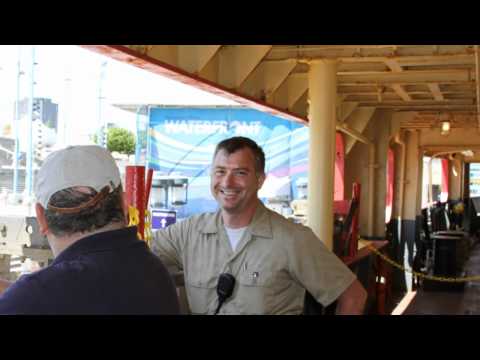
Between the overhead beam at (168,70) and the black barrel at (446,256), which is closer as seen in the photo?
the overhead beam at (168,70)

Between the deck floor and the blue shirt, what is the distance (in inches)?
300

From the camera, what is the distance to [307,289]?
2.50 m

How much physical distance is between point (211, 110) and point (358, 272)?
14.7 metres

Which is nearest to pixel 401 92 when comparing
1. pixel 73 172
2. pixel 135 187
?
pixel 135 187

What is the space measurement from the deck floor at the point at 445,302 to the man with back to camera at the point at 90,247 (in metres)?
7.67

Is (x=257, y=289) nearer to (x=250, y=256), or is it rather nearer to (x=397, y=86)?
(x=250, y=256)

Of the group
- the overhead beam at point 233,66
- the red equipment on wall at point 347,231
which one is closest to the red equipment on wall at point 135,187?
the overhead beam at point 233,66

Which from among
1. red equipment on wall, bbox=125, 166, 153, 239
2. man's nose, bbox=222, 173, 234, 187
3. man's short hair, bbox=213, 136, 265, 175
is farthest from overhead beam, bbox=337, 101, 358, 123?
man's nose, bbox=222, 173, 234, 187

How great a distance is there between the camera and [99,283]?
1511mm

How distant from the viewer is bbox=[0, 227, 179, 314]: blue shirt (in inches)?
56.6

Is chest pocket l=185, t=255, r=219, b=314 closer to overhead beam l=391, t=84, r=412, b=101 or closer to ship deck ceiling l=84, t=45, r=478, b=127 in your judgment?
ship deck ceiling l=84, t=45, r=478, b=127

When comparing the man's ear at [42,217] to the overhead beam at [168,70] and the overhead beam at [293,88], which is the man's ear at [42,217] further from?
the overhead beam at [293,88]

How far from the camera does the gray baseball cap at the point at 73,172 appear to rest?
1580mm
